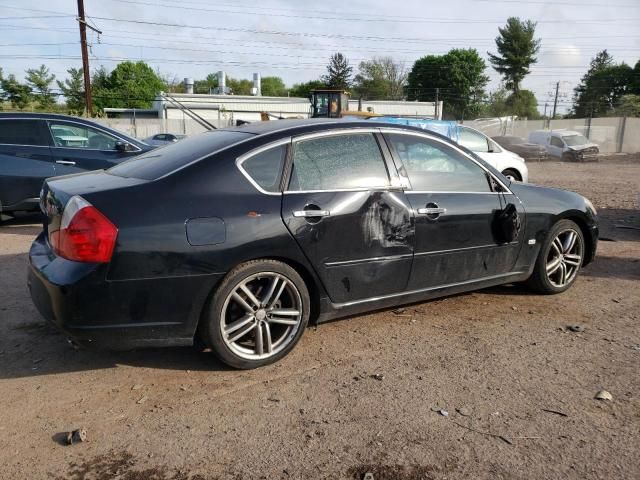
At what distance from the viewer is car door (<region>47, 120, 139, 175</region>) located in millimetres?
7855

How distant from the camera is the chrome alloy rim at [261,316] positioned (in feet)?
10.9

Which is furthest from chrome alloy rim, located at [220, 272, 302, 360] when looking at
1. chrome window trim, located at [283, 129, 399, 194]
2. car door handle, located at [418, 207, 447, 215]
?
car door handle, located at [418, 207, 447, 215]

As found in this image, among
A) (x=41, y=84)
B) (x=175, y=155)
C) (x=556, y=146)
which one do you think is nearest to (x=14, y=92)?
(x=41, y=84)

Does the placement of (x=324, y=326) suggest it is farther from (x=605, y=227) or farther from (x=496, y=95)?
(x=496, y=95)

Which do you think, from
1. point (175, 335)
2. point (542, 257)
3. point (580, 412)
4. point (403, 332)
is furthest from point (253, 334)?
point (542, 257)

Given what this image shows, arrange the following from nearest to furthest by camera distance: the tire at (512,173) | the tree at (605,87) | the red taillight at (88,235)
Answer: the red taillight at (88,235), the tire at (512,173), the tree at (605,87)

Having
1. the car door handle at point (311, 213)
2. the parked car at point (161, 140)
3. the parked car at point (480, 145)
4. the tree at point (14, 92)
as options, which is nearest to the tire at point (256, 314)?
the car door handle at point (311, 213)

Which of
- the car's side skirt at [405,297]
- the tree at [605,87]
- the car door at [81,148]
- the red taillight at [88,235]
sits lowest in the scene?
the car's side skirt at [405,297]

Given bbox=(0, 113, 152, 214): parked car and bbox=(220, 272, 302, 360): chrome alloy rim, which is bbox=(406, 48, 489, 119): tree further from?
bbox=(220, 272, 302, 360): chrome alloy rim

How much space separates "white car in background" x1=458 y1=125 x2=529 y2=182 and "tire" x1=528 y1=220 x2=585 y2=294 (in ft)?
24.8

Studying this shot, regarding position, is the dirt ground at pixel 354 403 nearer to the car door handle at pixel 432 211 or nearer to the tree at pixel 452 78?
the car door handle at pixel 432 211

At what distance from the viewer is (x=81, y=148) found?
7988 millimetres

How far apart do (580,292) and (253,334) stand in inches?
133

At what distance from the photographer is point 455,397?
3.10 m
